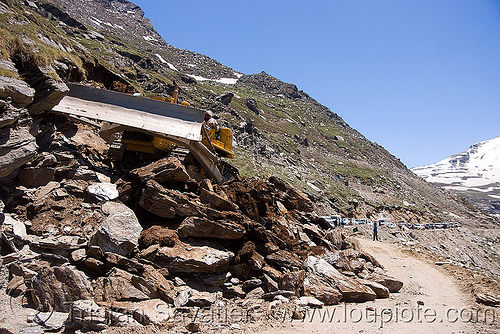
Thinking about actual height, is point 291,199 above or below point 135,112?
below

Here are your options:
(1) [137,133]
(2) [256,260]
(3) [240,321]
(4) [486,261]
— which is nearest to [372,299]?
(2) [256,260]

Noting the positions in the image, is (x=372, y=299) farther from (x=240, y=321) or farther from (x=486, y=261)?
(x=486, y=261)

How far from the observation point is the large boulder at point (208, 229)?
8711mm

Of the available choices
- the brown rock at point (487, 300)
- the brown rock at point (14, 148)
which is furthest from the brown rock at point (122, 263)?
the brown rock at point (487, 300)

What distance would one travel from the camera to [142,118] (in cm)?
1098

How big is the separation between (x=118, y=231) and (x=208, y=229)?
2548 mm

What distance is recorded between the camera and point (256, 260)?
8.76 m

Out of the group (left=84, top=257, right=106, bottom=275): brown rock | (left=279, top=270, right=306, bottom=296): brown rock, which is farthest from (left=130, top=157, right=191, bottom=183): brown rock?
(left=279, top=270, right=306, bottom=296): brown rock

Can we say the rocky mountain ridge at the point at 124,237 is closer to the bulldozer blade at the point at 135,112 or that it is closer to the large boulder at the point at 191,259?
the large boulder at the point at 191,259

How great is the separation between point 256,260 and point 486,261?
34260 mm

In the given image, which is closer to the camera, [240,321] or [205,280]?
[240,321]

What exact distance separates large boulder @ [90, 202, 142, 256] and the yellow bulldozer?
3281 millimetres

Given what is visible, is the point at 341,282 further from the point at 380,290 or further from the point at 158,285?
the point at 158,285

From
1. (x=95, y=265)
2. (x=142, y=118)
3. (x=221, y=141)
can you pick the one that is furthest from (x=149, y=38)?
(x=95, y=265)
